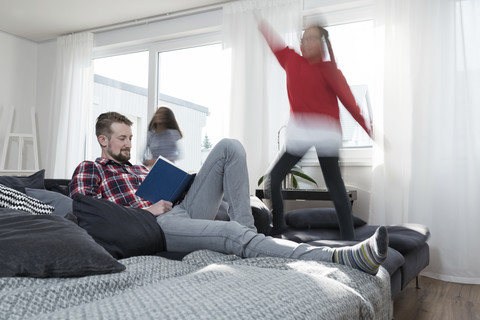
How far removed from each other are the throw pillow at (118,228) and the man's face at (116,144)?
0.56m

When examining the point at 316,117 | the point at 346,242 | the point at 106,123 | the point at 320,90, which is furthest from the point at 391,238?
the point at 106,123

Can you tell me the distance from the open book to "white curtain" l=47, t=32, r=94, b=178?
3.40 m

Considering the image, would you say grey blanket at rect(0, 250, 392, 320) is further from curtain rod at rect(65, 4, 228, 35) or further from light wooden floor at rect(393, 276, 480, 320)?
curtain rod at rect(65, 4, 228, 35)

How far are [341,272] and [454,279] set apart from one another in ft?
7.01

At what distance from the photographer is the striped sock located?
4.10 feet

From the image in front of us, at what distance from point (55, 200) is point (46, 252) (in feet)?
2.31

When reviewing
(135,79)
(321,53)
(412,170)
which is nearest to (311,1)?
(321,53)

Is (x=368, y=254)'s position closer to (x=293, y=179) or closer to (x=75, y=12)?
(x=293, y=179)

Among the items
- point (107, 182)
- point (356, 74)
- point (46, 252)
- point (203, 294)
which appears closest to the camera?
point (203, 294)

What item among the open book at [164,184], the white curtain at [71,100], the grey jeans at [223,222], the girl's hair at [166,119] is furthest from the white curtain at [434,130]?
the white curtain at [71,100]

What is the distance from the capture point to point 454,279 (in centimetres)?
301

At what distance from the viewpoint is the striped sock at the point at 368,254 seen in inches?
49.2

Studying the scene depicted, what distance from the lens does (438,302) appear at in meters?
2.36

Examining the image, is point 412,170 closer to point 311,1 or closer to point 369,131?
point 369,131
